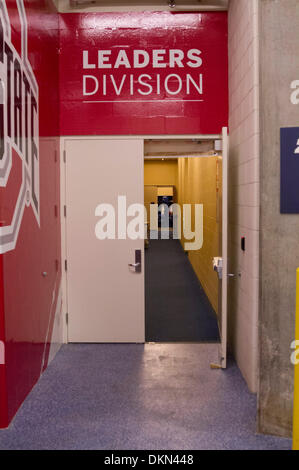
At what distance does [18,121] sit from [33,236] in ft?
3.19

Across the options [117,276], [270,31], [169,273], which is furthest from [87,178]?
[169,273]

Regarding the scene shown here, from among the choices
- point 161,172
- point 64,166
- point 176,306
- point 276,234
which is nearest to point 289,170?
point 276,234

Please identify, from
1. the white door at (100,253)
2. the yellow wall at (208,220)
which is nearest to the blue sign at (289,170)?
the white door at (100,253)

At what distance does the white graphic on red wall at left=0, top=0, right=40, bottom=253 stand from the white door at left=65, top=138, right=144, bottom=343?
3.24ft

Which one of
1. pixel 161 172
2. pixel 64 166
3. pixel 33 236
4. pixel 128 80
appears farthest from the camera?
pixel 161 172

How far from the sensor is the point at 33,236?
384 centimetres

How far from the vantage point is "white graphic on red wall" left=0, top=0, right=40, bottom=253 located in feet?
10.1

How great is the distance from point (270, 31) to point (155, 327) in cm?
373

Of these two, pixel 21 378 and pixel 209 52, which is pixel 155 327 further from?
pixel 209 52

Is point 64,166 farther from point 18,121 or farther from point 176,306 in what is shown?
point 176,306

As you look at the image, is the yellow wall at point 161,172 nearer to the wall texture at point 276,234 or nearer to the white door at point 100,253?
the white door at point 100,253

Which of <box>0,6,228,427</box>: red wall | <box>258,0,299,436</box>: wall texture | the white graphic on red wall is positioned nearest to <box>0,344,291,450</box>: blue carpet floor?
<box>258,0,299,436</box>: wall texture

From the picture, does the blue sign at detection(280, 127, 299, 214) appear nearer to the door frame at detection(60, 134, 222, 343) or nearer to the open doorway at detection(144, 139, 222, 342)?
the open doorway at detection(144, 139, 222, 342)

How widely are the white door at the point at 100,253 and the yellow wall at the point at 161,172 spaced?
1205cm
